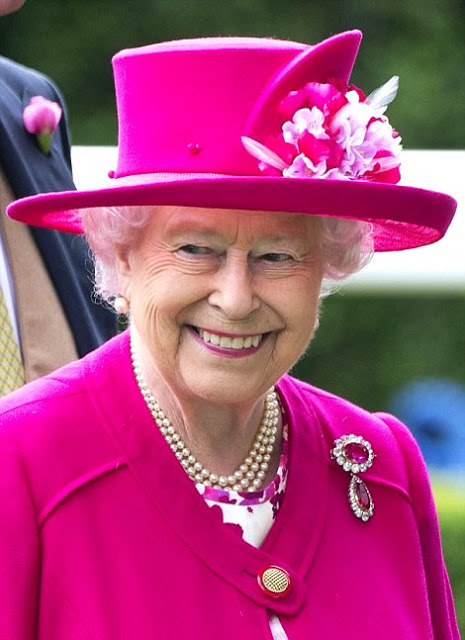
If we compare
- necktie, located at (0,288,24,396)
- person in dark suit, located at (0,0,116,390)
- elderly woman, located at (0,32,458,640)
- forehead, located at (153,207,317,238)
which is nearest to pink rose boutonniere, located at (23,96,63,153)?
person in dark suit, located at (0,0,116,390)

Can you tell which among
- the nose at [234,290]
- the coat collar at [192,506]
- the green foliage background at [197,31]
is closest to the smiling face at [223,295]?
the nose at [234,290]

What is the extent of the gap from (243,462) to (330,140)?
2.37ft

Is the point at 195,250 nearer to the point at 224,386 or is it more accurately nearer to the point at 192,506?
the point at 224,386

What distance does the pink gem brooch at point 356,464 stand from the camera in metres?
3.40

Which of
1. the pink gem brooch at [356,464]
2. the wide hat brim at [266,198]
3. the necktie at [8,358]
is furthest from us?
the necktie at [8,358]

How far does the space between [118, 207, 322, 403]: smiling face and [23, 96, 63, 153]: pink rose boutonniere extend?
0.93 m

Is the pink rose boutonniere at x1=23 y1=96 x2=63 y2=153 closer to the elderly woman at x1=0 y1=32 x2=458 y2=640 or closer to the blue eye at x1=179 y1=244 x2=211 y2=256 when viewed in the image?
the elderly woman at x1=0 y1=32 x2=458 y2=640

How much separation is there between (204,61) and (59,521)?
0.93m

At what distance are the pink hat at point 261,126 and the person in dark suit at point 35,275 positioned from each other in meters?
0.76

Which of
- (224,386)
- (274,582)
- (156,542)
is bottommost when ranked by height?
(274,582)

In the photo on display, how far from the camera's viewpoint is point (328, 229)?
325 centimetres

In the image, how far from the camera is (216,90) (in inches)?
122

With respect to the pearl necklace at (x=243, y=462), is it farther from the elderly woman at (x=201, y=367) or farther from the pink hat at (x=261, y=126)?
the pink hat at (x=261, y=126)

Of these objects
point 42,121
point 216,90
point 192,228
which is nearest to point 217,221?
point 192,228
